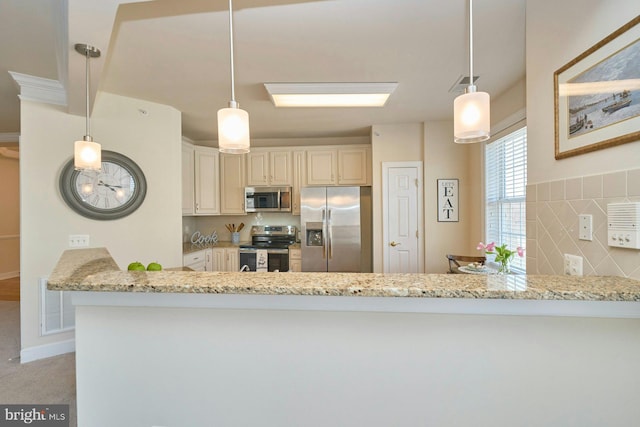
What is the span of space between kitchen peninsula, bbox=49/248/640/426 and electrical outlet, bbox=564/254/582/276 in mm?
200

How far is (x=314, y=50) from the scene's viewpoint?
1.97 metres

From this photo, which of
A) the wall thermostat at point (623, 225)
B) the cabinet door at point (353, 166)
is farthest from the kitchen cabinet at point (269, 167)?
the wall thermostat at point (623, 225)

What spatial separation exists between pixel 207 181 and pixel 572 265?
4044mm

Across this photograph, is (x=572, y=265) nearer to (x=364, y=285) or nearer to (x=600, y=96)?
(x=600, y=96)

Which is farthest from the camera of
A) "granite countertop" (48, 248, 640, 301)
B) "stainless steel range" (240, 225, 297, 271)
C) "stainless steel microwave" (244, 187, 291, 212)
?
"stainless steel microwave" (244, 187, 291, 212)

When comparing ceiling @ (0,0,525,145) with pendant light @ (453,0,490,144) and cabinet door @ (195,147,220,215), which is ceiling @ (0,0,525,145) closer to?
pendant light @ (453,0,490,144)

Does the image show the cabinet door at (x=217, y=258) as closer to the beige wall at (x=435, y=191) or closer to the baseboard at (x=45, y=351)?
the baseboard at (x=45, y=351)

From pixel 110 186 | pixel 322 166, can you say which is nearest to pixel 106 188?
pixel 110 186

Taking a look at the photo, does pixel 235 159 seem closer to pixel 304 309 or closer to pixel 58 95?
pixel 58 95

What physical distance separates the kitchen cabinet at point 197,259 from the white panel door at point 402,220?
2.53 m

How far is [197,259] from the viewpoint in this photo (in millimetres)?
3766

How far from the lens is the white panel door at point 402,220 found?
366cm

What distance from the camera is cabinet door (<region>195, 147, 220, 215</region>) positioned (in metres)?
3.96

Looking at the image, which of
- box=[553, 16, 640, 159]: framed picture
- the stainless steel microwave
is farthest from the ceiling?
the stainless steel microwave
